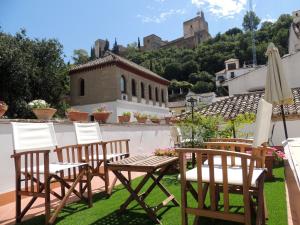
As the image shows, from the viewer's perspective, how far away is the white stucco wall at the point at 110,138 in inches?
192

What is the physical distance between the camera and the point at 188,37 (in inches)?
3442

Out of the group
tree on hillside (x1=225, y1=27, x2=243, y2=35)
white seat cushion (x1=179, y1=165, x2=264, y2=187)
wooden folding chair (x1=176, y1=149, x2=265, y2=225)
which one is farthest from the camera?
tree on hillside (x1=225, y1=27, x2=243, y2=35)

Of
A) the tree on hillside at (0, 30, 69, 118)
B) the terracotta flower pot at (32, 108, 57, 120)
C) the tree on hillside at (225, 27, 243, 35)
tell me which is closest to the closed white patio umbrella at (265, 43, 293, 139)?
the terracotta flower pot at (32, 108, 57, 120)

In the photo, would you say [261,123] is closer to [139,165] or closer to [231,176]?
[231,176]

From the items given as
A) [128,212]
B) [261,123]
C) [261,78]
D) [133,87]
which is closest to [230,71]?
[133,87]

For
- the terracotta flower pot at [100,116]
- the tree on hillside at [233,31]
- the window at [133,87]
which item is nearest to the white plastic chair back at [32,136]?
the terracotta flower pot at [100,116]

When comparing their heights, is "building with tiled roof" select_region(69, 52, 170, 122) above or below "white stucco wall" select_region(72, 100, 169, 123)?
above

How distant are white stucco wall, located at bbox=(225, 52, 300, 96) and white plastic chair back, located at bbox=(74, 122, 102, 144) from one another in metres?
14.4

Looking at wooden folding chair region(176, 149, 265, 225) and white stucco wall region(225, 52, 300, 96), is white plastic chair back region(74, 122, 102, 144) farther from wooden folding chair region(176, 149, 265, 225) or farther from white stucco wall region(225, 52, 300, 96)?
white stucco wall region(225, 52, 300, 96)

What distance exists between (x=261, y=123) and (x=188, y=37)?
8785 cm

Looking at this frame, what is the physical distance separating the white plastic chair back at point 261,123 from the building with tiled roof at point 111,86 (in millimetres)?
18187

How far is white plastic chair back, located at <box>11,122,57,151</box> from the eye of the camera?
3.77 metres

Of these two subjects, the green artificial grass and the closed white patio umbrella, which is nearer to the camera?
the green artificial grass

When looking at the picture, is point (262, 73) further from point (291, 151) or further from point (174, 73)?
point (174, 73)
